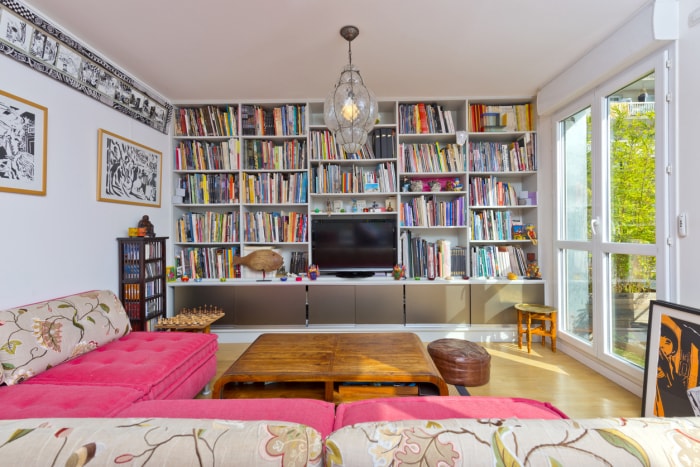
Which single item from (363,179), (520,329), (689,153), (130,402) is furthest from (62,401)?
(689,153)

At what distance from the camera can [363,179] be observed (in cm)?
335

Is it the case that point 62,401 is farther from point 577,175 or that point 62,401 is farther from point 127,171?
point 577,175

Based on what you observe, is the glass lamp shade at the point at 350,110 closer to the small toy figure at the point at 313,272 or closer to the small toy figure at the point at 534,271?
the small toy figure at the point at 313,272

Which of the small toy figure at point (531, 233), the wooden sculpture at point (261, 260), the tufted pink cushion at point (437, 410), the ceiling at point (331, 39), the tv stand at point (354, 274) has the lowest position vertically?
the tufted pink cushion at point (437, 410)

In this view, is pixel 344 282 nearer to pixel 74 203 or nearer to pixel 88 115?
pixel 74 203

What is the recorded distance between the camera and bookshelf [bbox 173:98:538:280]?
3.32m

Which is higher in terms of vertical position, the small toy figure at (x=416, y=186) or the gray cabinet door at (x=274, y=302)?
the small toy figure at (x=416, y=186)

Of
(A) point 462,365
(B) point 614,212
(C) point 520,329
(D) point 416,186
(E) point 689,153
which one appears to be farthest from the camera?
(D) point 416,186

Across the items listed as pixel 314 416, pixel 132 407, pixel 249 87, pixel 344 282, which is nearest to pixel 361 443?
pixel 314 416

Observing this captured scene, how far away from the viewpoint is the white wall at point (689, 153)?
70.1 inches

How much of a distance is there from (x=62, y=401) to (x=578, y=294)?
3.59 m

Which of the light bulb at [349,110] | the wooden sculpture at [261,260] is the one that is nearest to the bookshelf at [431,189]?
the wooden sculpture at [261,260]

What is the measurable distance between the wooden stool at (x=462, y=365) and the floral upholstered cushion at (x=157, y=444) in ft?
5.74

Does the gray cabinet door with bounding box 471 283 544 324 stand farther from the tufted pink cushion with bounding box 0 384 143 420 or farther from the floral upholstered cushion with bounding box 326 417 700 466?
the tufted pink cushion with bounding box 0 384 143 420
